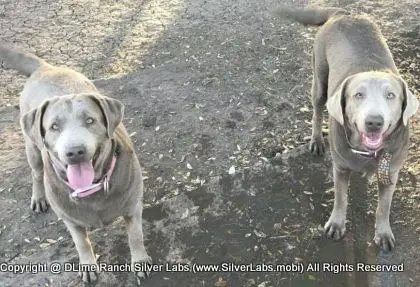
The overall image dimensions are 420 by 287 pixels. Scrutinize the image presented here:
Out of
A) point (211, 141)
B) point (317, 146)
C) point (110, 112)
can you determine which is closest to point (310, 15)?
point (317, 146)

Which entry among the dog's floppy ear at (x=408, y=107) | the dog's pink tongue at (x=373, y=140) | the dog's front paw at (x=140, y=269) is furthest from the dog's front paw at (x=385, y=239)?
the dog's front paw at (x=140, y=269)

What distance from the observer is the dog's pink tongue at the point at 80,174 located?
3.49m

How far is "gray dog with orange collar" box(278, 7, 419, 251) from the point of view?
3736 millimetres

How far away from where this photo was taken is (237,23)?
7.36 metres

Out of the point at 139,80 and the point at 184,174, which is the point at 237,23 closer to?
the point at 139,80

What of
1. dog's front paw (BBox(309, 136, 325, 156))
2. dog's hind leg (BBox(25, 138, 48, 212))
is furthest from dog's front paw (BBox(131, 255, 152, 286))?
dog's front paw (BBox(309, 136, 325, 156))

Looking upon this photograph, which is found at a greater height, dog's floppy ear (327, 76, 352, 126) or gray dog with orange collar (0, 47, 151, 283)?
dog's floppy ear (327, 76, 352, 126)

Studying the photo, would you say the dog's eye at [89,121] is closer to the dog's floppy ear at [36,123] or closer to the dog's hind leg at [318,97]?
the dog's floppy ear at [36,123]

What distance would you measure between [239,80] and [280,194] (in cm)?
182

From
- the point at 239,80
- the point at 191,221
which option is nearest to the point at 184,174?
the point at 191,221

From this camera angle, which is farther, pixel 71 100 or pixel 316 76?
pixel 316 76

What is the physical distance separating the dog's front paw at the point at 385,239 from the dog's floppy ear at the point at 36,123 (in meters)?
2.60

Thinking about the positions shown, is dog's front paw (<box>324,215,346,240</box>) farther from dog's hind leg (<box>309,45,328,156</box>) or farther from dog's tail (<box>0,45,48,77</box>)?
dog's tail (<box>0,45,48,77</box>)

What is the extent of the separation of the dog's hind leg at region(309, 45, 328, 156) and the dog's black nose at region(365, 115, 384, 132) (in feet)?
4.30
